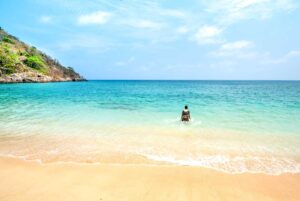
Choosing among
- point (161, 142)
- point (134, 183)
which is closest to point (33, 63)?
point (161, 142)

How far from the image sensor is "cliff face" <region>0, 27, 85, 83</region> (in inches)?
3054

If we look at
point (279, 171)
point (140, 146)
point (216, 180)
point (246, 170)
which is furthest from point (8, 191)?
point (279, 171)

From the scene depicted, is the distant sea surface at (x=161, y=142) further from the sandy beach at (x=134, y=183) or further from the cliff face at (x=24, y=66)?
the cliff face at (x=24, y=66)

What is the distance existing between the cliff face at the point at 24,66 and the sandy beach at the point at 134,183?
86.5 m

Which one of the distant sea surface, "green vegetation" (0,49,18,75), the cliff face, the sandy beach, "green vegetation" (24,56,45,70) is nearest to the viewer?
the sandy beach

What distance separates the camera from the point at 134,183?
568 cm

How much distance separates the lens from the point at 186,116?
1400 cm

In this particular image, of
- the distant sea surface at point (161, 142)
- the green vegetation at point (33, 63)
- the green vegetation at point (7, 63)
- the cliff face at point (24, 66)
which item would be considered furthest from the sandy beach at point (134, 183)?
the green vegetation at point (33, 63)

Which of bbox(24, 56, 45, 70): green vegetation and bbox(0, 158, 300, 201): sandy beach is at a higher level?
bbox(24, 56, 45, 70): green vegetation

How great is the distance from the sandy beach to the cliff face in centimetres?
8652

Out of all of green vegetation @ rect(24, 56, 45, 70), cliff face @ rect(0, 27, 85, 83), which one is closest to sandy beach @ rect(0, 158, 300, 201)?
cliff face @ rect(0, 27, 85, 83)

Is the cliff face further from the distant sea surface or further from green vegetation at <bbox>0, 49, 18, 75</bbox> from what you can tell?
the distant sea surface

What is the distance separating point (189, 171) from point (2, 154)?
282 inches

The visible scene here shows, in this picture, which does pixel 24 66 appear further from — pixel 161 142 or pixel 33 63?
pixel 161 142
